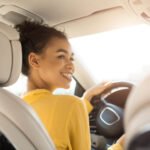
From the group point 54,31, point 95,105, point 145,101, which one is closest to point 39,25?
point 54,31

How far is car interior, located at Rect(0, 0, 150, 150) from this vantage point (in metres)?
1.09

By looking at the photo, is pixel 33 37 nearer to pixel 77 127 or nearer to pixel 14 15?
pixel 14 15

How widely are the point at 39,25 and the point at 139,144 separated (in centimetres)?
151

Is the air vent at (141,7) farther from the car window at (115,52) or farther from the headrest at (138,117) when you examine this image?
the headrest at (138,117)

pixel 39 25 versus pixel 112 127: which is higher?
pixel 39 25

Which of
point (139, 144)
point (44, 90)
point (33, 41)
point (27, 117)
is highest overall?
point (33, 41)

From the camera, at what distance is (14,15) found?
5.90ft

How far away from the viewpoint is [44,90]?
4.93ft

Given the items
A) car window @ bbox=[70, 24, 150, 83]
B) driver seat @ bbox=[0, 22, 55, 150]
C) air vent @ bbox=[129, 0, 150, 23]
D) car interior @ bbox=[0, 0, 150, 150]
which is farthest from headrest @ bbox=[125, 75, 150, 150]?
car window @ bbox=[70, 24, 150, 83]

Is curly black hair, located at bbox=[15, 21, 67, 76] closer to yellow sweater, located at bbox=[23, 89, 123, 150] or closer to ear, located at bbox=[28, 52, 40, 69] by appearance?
ear, located at bbox=[28, 52, 40, 69]

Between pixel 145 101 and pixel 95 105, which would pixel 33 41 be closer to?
pixel 95 105

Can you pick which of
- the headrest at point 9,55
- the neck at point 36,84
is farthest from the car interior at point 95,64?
the neck at point 36,84

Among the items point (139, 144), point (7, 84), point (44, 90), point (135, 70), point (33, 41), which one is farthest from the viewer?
point (135, 70)

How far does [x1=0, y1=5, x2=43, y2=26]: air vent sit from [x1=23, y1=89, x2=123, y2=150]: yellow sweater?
51 centimetres
